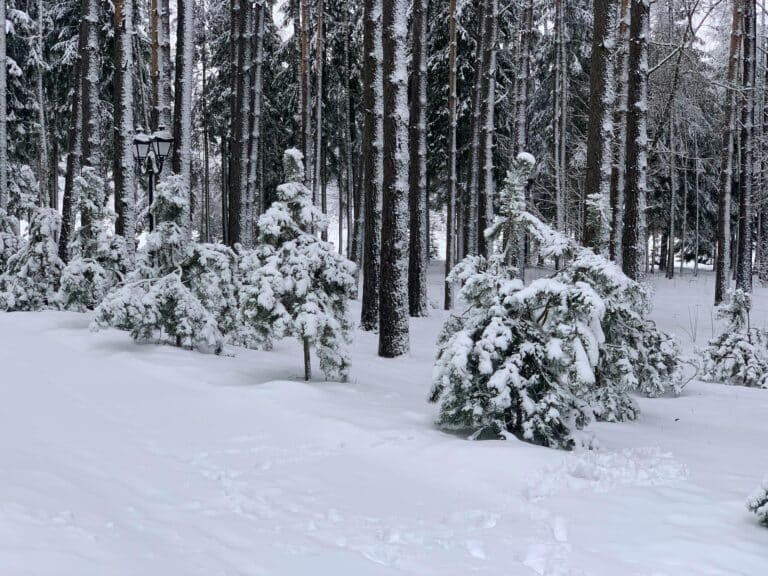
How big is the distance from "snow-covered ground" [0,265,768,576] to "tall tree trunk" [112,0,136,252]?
213 inches

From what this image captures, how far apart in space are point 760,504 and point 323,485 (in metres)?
2.79

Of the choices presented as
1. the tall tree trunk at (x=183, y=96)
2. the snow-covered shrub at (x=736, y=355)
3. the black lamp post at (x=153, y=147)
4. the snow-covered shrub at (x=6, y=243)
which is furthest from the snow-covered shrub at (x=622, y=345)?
the snow-covered shrub at (x=6, y=243)

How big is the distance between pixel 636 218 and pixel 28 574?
10056 mm

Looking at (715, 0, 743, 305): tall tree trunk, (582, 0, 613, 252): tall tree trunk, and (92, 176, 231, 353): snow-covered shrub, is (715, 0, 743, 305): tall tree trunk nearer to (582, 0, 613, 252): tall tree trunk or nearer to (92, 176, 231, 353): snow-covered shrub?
(582, 0, 613, 252): tall tree trunk

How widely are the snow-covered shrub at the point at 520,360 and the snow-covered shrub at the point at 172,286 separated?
4273mm

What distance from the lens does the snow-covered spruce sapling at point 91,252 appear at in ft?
34.7

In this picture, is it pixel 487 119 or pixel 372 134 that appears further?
pixel 487 119

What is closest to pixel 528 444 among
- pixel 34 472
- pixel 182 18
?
pixel 34 472

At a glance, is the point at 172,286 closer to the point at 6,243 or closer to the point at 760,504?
the point at 760,504

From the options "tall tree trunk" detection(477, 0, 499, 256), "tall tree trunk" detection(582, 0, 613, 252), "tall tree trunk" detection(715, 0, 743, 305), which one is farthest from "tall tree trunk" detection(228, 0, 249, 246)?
"tall tree trunk" detection(715, 0, 743, 305)

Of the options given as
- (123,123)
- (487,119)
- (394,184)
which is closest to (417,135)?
(487,119)

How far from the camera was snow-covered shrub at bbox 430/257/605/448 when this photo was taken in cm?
516

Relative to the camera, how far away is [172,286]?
839 cm

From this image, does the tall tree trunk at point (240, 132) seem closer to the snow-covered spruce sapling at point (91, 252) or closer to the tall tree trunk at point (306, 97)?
the tall tree trunk at point (306, 97)
